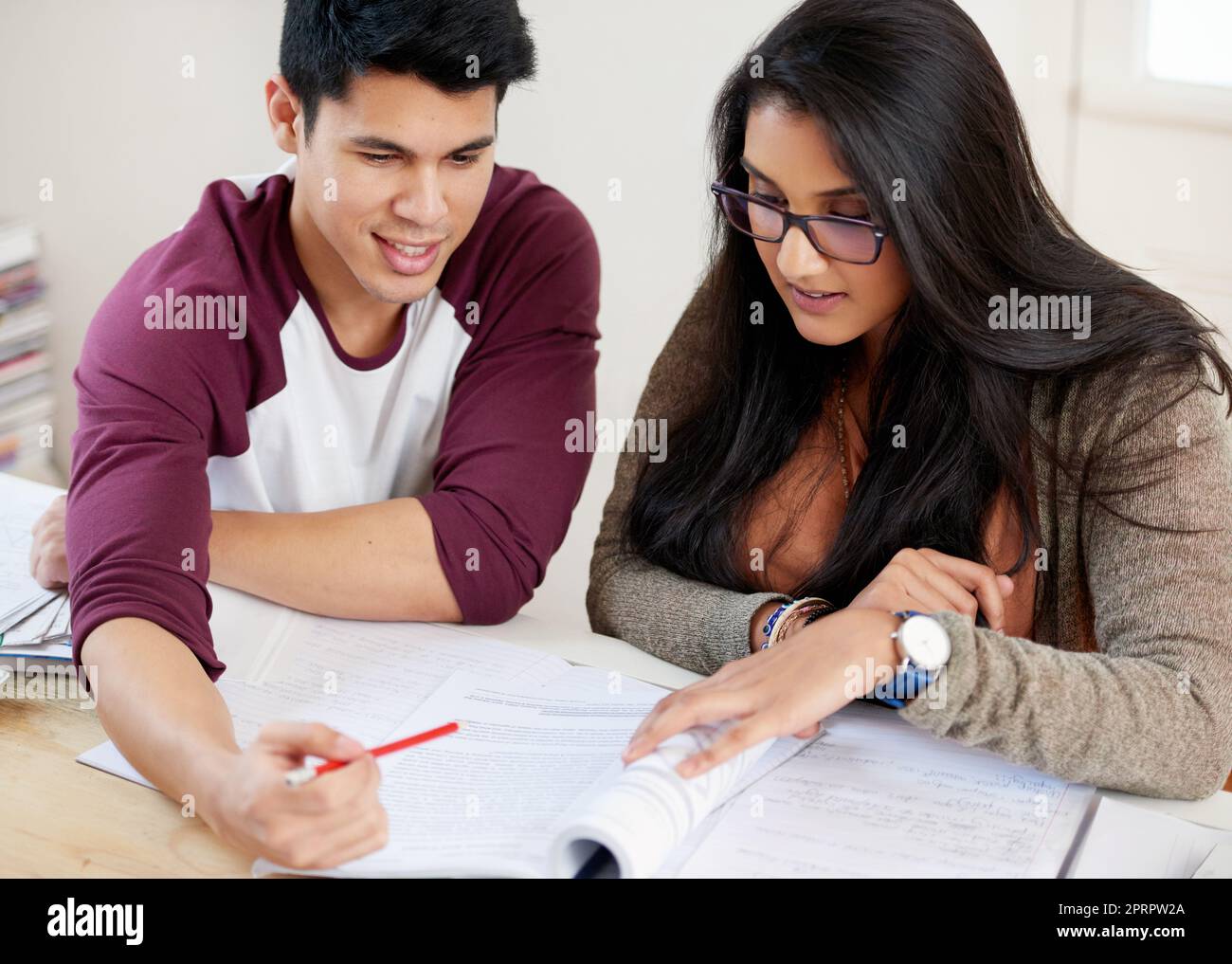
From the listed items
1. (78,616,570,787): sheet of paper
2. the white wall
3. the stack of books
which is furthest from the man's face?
the stack of books

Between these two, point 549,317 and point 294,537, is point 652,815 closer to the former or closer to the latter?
point 294,537

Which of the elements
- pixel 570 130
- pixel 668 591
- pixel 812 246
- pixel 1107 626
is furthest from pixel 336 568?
pixel 570 130

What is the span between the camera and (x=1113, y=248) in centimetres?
279

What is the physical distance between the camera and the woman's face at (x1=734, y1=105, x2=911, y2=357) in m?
1.24

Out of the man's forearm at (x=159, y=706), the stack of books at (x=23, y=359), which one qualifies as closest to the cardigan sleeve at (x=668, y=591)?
the man's forearm at (x=159, y=706)

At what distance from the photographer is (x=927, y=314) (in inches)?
51.6


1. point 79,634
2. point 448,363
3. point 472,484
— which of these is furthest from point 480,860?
point 448,363

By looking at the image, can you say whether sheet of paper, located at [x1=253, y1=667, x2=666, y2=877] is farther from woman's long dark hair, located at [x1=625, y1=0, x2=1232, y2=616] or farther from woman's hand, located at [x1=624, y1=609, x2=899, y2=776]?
woman's long dark hair, located at [x1=625, y1=0, x2=1232, y2=616]

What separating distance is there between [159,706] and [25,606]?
362 mm

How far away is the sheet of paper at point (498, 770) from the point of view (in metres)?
0.98

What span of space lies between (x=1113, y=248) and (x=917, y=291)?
1.73m

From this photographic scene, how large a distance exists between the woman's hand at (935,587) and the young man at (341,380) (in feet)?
1.45

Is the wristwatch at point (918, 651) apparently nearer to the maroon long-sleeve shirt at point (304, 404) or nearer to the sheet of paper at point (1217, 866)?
the sheet of paper at point (1217, 866)
